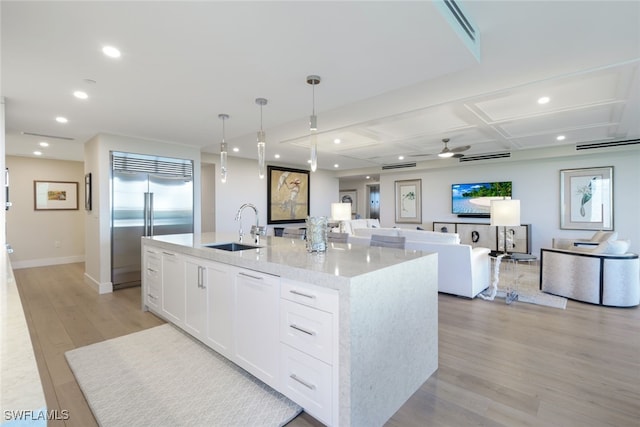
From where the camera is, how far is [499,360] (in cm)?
254

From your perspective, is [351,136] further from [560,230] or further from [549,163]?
[560,230]

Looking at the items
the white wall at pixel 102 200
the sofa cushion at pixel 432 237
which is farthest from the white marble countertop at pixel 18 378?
the white wall at pixel 102 200

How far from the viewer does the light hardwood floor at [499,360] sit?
1.91 m

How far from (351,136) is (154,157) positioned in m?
3.43

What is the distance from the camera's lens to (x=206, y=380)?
229 centimetres

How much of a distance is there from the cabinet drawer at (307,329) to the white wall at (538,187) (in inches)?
280

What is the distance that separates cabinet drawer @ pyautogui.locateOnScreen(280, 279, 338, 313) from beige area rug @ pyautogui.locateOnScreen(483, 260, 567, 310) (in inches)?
135

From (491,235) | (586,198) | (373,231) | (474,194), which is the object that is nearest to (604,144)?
(586,198)

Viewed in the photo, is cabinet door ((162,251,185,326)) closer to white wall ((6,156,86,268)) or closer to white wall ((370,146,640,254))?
white wall ((6,156,86,268))

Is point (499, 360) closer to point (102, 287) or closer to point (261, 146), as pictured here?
point (261, 146)

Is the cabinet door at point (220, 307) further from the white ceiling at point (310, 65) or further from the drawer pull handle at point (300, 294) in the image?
the white ceiling at point (310, 65)

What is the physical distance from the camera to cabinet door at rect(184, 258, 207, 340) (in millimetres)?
2727

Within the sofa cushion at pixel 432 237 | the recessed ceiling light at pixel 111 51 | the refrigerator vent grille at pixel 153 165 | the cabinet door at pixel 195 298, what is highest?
the recessed ceiling light at pixel 111 51

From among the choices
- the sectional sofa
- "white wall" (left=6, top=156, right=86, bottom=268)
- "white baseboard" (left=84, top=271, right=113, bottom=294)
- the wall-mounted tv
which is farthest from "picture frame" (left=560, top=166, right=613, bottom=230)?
"white wall" (left=6, top=156, right=86, bottom=268)
